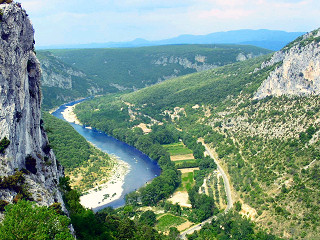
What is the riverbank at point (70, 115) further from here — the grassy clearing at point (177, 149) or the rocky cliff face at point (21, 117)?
A: the rocky cliff face at point (21, 117)

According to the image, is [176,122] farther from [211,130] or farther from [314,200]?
[314,200]

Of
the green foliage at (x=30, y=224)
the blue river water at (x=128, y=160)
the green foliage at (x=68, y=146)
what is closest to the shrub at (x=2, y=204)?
the green foliage at (x=30, y=224)

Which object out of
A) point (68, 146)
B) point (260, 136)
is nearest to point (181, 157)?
point (260, 136)

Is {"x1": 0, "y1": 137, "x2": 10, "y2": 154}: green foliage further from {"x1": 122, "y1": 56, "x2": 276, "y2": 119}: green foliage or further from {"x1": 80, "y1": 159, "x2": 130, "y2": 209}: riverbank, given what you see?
{"x1": 122, "y1": 56, "x2": 276, "y2": 119}: green foliage

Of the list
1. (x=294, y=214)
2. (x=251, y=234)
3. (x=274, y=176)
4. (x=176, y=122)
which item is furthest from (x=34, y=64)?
(x=176, y=122)

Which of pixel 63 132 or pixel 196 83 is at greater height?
pixel 196 83

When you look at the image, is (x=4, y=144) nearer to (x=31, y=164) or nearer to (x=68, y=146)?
(x=31, y=164)
